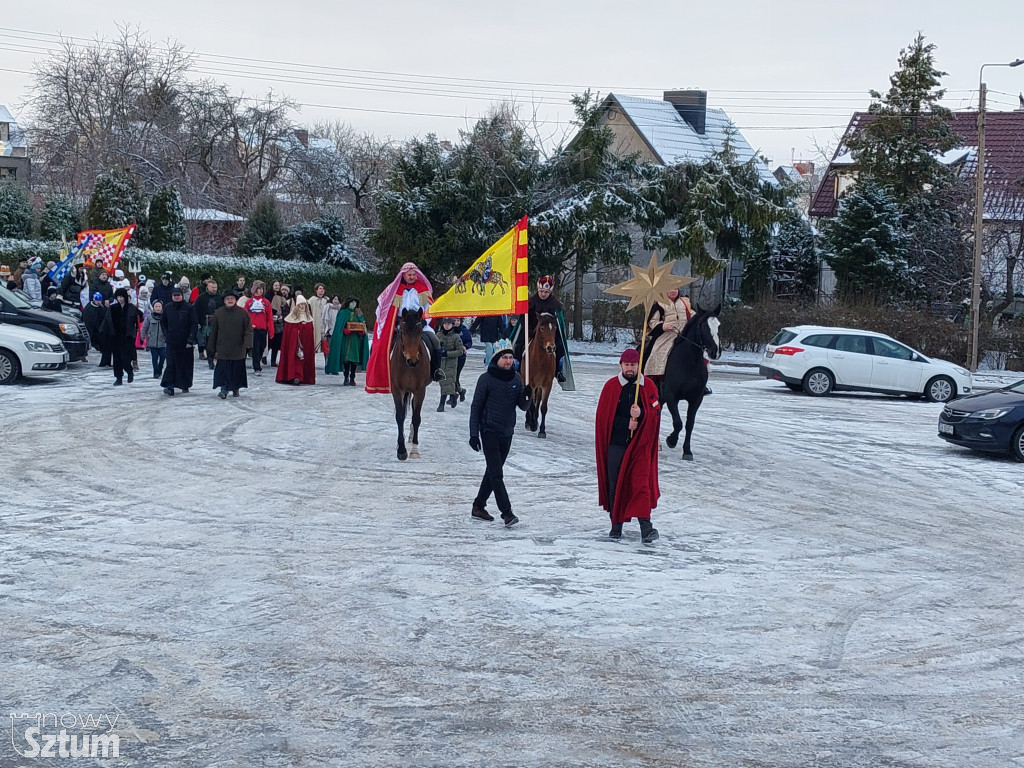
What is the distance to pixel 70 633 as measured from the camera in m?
7.30

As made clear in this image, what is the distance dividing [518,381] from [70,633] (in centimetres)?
477

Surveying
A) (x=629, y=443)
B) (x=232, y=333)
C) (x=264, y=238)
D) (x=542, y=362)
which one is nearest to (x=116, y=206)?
(x=264, y=238)

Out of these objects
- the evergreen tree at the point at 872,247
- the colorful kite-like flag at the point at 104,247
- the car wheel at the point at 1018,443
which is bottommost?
the car wheel at the point at 1018,443

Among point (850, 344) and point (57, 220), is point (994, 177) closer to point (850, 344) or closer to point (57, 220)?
point (850, 344)

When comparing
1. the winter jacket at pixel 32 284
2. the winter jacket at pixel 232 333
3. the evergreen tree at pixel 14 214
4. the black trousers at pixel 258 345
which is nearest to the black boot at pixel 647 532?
the winter jacket at pixel 232 333

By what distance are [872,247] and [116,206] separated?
2685 cm

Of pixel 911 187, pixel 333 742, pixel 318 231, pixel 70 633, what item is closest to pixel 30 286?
pixel 318 231

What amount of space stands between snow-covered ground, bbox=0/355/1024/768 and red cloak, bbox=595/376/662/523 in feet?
1.28

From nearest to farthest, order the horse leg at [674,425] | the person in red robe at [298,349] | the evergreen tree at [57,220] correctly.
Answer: the horse leg at [674,425], the person in red robe at [298,349], the evergreen tree at [57,220]

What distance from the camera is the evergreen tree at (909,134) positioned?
4362 centimetres

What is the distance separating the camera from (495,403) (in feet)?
35.2

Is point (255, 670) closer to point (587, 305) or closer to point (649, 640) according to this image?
point (649, 640)

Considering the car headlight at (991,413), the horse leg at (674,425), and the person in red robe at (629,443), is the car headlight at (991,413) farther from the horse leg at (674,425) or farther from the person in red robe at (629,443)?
the person in red robe at (629,443)

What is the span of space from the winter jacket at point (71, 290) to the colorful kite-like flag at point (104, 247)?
0.66 m
